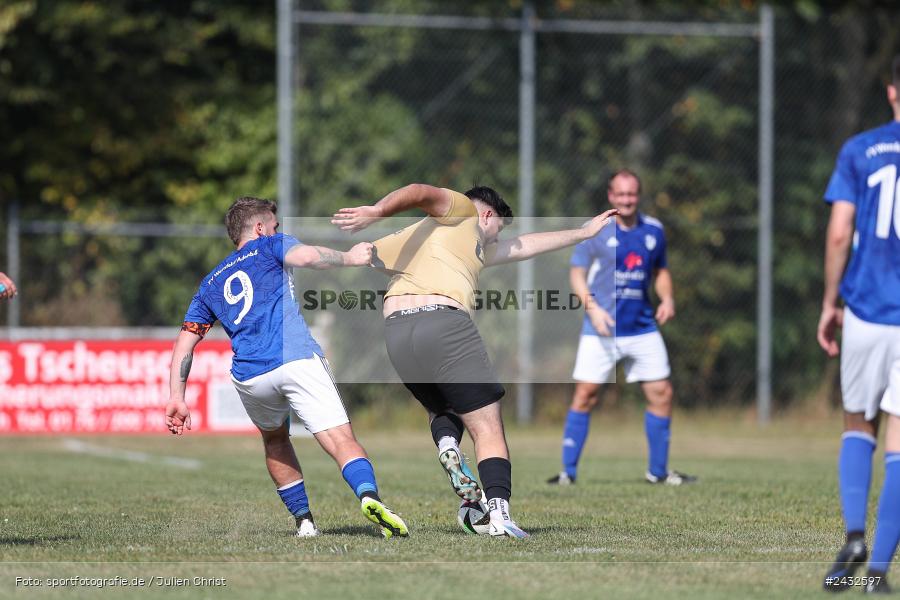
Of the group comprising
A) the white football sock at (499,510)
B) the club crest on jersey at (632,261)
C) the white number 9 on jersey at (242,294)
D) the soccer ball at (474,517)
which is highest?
the club crest on jersey at (632,261)

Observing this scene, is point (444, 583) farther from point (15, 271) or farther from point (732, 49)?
point (732, 49)

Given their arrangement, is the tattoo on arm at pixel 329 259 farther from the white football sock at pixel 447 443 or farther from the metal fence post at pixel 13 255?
the metal fence post at pixel 13 255

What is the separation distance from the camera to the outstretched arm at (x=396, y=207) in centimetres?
633

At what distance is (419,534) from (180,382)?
1.46 m

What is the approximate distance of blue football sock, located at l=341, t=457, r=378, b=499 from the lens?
6699mm

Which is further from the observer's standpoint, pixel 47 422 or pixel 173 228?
pixel 173 228

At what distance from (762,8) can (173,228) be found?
9.00m

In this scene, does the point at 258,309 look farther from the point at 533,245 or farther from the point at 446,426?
the point at 533,245

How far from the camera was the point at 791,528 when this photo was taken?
297 inches

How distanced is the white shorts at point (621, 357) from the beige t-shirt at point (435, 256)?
3908mm

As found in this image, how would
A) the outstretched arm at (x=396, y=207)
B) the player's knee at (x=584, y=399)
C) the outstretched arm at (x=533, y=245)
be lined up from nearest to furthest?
the outstretched arm at (x=396, y=207)
the outstretched arm at (x=533, y=245)
the player's knee at (x=584, y=399)

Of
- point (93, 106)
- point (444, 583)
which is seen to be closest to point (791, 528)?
point (444, 583)

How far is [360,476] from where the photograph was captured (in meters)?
6.76

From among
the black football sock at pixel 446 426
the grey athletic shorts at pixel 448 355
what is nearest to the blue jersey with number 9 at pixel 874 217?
the grey athletic shorts at pixel 448 355
